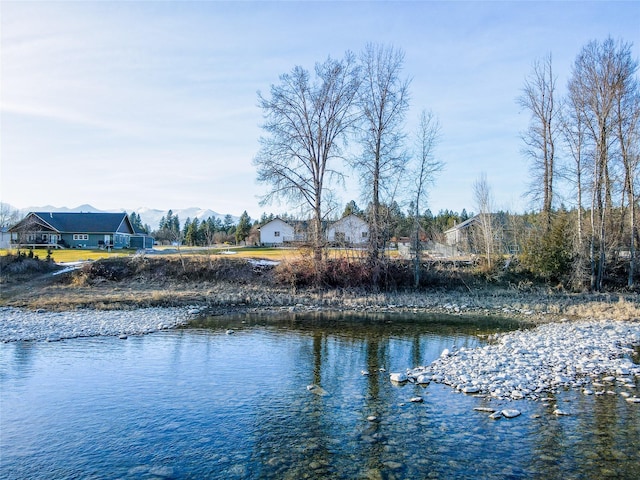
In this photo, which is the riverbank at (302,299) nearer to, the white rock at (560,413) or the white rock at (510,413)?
the white rock at (560,413)

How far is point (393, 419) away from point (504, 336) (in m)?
8.24

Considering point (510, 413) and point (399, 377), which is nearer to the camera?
point (510, 413)

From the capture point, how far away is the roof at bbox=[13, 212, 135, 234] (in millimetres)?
49281

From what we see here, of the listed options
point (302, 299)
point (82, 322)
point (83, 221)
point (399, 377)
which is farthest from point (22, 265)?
point (399, 377)

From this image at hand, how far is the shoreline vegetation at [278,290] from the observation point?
65.2ft

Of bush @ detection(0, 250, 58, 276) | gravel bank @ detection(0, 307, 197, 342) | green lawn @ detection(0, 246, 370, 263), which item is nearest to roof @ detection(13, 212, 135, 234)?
green lawn @ detection(0, 246, 370, 263)

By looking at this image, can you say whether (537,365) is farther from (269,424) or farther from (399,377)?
(269,424)

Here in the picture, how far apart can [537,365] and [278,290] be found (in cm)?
1622

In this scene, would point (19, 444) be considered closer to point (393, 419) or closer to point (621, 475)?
point (393, 419)

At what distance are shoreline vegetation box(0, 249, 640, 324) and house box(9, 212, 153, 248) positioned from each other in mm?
22219

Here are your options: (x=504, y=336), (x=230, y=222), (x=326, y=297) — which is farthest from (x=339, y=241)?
(x=230, y=222)

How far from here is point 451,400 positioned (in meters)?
8.63

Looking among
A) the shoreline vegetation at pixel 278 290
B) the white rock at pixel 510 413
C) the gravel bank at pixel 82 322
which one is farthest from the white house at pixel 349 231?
the white rock at pixel 510 413

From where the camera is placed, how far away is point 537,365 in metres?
10.7
